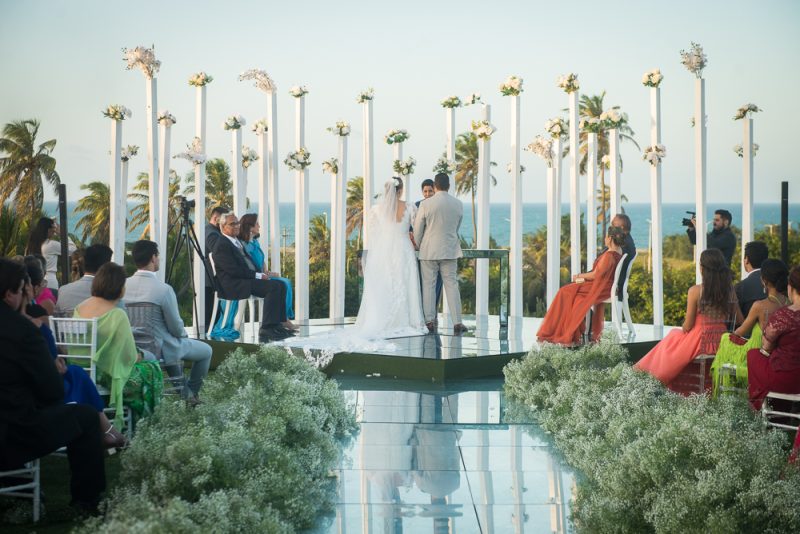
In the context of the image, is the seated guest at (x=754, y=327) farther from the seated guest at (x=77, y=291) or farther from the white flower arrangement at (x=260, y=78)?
the white flower arrangement at (x=260, y=78)

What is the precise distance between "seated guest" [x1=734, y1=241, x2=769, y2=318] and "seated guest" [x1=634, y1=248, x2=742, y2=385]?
30.1 inches

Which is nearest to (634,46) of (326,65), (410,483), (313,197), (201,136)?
(326,65)

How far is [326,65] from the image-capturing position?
123 ft

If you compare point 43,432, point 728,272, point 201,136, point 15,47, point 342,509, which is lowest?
point 342,509

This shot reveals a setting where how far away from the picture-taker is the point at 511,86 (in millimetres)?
11984

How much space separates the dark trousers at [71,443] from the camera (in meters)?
4.19

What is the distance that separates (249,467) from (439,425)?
242cm

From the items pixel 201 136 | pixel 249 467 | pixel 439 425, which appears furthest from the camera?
pixel 201 136

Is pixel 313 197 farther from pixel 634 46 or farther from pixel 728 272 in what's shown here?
pixel 728 272

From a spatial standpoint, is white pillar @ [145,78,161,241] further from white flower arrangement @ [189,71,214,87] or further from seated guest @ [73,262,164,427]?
seated guest @ [73,262,164,427]

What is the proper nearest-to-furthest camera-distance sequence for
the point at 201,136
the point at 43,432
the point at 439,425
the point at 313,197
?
1. the point at 43,432
2. the point at 439,425
3. the point at 201,136
4. the point at 313,197

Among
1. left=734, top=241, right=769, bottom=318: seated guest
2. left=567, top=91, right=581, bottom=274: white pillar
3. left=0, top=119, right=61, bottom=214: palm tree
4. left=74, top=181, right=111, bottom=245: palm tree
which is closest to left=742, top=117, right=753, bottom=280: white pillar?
left=567, top=91, right=581, bottom=274: white pillar

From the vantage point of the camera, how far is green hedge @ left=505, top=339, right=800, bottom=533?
12.9 feet

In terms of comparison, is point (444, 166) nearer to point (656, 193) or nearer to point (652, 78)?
point (656, 193)
